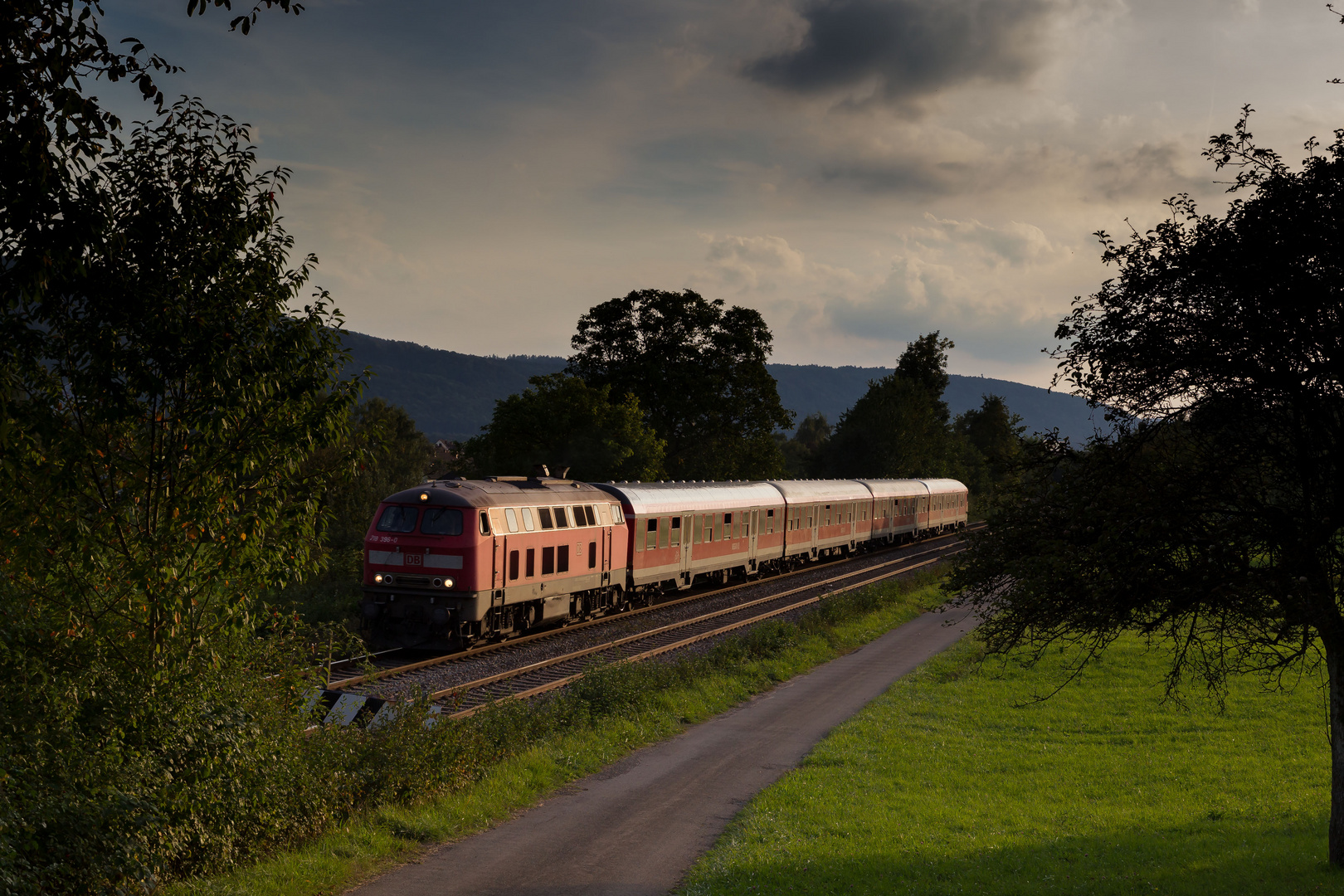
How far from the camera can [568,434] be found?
170ft

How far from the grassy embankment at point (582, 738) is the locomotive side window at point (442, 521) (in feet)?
18.1

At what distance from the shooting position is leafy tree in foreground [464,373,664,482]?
50938mm

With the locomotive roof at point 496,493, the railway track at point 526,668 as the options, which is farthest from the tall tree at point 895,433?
the locomotive roof at point 496,493

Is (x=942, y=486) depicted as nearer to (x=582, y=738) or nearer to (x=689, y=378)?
(x=689, y=378)

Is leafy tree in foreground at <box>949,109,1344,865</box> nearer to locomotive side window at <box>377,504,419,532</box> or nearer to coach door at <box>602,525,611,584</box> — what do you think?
locomotive side window at <box>377,504,419,532</box>

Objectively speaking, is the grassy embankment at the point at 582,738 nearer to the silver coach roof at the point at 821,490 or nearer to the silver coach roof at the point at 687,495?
the silver coach roof at the point at 687,495

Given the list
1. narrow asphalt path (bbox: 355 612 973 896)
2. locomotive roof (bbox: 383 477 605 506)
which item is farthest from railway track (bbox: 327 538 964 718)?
locomotive roof (bbox: 383 477 605 506)

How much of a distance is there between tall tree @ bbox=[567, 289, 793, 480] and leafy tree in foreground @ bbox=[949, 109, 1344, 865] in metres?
50.3

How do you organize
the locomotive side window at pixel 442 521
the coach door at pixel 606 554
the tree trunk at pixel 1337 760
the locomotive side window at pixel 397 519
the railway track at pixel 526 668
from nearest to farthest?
the tree trunk at pixel 1337 760, the railway track at pixel 526 668, the locomotive side window at pixel 442 521, the locomotive side window at pixel 397 519, the coach door at pixel 606 554

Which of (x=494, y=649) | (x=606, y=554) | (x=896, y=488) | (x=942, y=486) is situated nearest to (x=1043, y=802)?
(x=494, y=649)

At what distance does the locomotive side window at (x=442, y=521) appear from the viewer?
2280 cm

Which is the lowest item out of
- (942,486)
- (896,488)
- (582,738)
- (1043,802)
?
(1043,802)

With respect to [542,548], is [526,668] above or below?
below

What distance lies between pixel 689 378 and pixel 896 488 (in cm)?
1365
